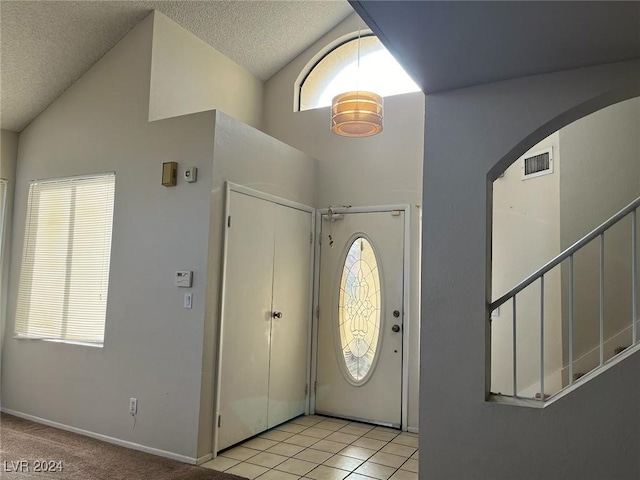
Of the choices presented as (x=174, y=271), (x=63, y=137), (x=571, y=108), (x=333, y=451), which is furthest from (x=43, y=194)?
(x=571, y=108)

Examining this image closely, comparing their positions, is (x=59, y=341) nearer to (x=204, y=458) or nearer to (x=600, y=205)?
(x=204, y=458)

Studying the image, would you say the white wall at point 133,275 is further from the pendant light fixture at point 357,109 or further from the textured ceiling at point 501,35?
the textured ceiling at point 501,35

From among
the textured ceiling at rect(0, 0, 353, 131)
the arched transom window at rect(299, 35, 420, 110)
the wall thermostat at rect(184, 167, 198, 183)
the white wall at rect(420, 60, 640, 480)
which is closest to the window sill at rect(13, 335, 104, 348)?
the wall thermostat at rect(184, 167, 198, 183)

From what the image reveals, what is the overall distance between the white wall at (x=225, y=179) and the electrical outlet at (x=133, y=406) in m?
0.62

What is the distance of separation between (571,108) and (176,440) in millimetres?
3238

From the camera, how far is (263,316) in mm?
4023

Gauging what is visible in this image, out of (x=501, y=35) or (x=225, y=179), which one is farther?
(x=225, y=179)

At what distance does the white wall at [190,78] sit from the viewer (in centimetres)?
398

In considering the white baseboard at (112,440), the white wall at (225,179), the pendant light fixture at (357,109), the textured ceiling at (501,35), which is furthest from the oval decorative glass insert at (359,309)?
the textured ceiling at (501,35)

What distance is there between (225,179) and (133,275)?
107 centimetres

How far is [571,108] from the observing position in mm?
2184

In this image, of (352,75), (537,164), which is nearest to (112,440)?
(537,164)

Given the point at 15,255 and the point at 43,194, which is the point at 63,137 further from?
the point at 15,255

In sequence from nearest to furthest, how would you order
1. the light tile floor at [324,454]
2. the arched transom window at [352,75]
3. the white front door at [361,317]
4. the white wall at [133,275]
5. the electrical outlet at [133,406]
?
1. the light tile floor at [324,454]
2. the white wall at [133,275]
3. the electrical outlet at [133,406]
4. the white front door at [361,317]
5. the arched transom window at [352,75]
